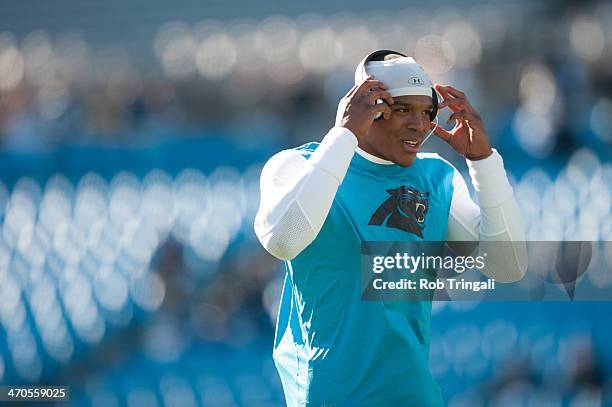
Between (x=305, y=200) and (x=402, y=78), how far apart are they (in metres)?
0.47

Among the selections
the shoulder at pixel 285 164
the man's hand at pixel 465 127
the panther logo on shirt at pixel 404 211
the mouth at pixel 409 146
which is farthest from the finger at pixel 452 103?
the shoulder at pixel 285 164

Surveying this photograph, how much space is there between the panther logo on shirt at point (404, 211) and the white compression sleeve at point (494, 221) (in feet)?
0.48

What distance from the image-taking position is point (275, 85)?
7.20m

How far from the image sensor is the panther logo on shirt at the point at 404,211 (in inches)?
95.3

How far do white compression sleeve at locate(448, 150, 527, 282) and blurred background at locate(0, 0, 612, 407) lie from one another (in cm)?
276

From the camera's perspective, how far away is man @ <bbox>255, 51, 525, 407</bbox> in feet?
7.47

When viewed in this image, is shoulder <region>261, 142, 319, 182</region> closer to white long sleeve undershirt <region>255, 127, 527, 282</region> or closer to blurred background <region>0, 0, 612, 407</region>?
white long sleeve undershirt <region>255, 127, 527, 282</region>

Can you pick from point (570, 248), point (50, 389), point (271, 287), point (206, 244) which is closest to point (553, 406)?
point (570, 248)

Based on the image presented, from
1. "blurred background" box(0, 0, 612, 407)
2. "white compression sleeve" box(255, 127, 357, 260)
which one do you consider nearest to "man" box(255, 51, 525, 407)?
"white compression sleeve" box(255, 127, 357, 260)

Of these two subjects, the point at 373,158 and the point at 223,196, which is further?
the point at 223,196

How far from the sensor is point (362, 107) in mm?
2344

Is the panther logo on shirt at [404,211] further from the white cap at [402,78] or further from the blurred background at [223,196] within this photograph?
the blurred background at [223,196]

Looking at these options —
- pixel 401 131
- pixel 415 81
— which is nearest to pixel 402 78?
pixel 415 81

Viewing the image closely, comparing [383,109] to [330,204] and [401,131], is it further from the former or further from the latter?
[330,204]
